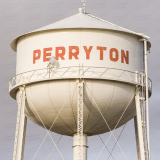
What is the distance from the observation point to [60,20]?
25.7 meters

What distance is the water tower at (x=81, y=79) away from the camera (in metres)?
23.2

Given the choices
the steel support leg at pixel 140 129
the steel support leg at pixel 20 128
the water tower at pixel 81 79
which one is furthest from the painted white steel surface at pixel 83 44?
the steel support leg at pixel 140 129

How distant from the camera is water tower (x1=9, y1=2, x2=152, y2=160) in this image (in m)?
23.2

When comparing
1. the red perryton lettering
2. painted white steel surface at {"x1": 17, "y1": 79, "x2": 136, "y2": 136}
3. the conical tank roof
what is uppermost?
the conical tank roof

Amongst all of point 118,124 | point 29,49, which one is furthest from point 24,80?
point 118,124

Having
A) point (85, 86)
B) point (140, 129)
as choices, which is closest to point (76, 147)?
point (140, 129)

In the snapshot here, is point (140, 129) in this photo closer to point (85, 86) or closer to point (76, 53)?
point (85, 86)

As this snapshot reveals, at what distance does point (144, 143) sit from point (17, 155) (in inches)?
202

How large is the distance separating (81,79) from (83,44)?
1471mm

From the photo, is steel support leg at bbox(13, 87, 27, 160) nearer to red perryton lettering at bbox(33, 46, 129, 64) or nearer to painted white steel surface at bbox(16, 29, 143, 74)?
painted white steel surface at bbox(16, 29, 143, 74)

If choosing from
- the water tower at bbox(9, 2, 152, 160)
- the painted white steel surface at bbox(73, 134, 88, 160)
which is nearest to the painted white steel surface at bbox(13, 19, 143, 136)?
the water tower at bbox(9, 2, 152, 160)

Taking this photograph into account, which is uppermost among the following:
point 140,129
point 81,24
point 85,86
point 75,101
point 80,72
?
point 81,24

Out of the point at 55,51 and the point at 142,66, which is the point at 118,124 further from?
the point at 55,51

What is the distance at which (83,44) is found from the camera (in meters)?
23.5
